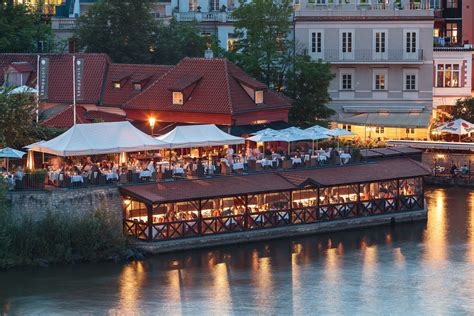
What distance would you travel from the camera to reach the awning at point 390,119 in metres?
88.7

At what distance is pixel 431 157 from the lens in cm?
8412

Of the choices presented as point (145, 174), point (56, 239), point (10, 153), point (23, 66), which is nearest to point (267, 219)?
point (145, 174)

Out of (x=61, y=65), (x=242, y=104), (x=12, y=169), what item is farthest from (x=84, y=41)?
(x=12, y=169)

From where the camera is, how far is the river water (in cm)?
5384

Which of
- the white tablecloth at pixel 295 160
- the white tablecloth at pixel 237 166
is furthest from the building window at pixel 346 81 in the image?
the white tablecloth at pixel 237 166

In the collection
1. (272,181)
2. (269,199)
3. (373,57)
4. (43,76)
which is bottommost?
(269,199)

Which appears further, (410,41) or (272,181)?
(410,41)

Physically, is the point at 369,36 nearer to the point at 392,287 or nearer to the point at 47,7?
the point at 47,7

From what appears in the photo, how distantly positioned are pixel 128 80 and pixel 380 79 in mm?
18596

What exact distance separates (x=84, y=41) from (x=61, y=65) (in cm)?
681

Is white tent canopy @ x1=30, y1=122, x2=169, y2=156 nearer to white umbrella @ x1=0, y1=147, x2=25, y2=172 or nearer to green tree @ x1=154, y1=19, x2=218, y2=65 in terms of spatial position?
white umbrella @ x1=0, y1=147, x2=25, y2=172

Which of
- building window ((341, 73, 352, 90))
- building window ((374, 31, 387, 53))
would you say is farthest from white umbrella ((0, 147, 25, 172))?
building window ((374, 31, 387, 53))

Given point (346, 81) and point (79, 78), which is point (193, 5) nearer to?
point (346, 81)

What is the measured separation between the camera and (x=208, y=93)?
75.5m
